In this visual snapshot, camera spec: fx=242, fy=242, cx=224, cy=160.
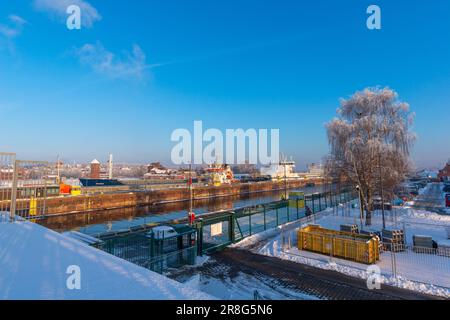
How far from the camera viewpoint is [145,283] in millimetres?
4176

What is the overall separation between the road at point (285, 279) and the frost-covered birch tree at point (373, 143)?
44.5ft

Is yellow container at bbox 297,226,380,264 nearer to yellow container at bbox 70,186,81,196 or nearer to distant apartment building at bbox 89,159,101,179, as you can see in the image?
yellow container at bbox 70,186,81,196

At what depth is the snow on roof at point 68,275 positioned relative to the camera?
3.77 m

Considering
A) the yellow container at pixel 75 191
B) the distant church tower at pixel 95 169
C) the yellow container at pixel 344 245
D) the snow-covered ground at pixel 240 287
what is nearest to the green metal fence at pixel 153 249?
the snow-covered ground at pixel 240 287

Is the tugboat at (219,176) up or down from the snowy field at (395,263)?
up

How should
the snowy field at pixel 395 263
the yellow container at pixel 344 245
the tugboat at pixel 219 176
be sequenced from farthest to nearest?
the tugboat at pixel 219 176, the yellow container at pixel 344 245, the snowy field at pixel 395 263

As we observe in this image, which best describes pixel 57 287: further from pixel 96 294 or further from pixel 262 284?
pixel 262 284

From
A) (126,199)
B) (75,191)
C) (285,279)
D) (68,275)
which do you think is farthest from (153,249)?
(75,191)

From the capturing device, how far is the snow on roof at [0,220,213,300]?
377cm

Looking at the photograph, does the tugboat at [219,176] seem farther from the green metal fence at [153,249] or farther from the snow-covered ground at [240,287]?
the snow-covered ground at [240,287]

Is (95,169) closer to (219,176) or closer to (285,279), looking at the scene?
(219,176)

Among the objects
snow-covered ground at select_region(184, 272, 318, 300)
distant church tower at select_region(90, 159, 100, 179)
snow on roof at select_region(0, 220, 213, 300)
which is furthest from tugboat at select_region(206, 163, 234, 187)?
snow on roof at select_region(0, 220, 213, 300)

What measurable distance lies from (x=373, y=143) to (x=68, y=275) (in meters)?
22.9

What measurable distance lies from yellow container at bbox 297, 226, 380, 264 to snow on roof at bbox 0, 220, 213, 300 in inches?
418
